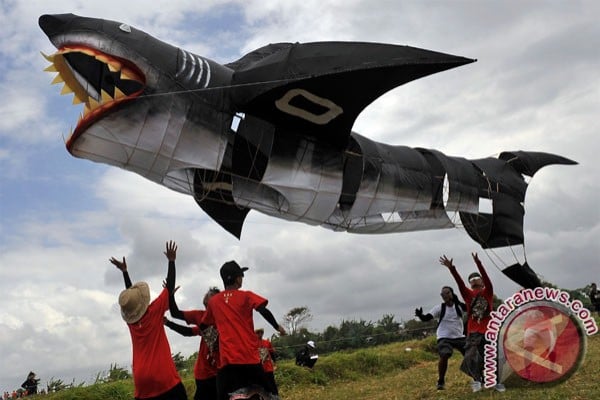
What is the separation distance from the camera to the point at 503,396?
27.6 ft

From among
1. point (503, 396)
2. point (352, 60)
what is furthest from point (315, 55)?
point (503, 396)

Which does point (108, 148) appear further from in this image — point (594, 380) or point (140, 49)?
point (594, 380)

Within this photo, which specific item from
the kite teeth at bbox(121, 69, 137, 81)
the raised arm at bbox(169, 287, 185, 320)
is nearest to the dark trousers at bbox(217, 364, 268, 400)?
the raised arm at bbox(169, 287, 185, 320)

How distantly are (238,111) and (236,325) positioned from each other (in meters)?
3.45

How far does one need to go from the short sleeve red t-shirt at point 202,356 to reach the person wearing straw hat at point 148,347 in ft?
3.70

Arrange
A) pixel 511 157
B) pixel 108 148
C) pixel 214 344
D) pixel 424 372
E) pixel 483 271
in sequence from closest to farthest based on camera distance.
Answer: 1. pixel 214 344
2. pixel 108 148
3. pixel 483 271
4. pixel 511 157
5. pixel 424 372

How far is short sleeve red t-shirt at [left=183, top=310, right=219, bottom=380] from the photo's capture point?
724cm

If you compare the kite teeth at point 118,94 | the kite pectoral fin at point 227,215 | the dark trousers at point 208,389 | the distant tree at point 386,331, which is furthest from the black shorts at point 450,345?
the distant tree at point 386,331

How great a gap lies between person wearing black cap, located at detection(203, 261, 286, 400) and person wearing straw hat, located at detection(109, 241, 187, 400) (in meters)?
0.47

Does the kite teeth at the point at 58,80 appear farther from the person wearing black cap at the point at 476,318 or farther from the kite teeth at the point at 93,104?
the person wearing black cap at the point at 476,318

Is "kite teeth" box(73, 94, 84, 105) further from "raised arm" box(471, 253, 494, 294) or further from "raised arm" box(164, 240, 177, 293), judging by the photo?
"raised arm" box(471, 253, 494, 294)

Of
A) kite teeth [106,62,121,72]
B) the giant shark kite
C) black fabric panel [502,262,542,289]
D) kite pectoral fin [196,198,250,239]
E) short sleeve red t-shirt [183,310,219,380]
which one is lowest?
short sleeve red t-shirt [183,310,219,380]

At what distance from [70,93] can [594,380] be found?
27.7 feet

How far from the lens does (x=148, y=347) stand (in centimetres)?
594
